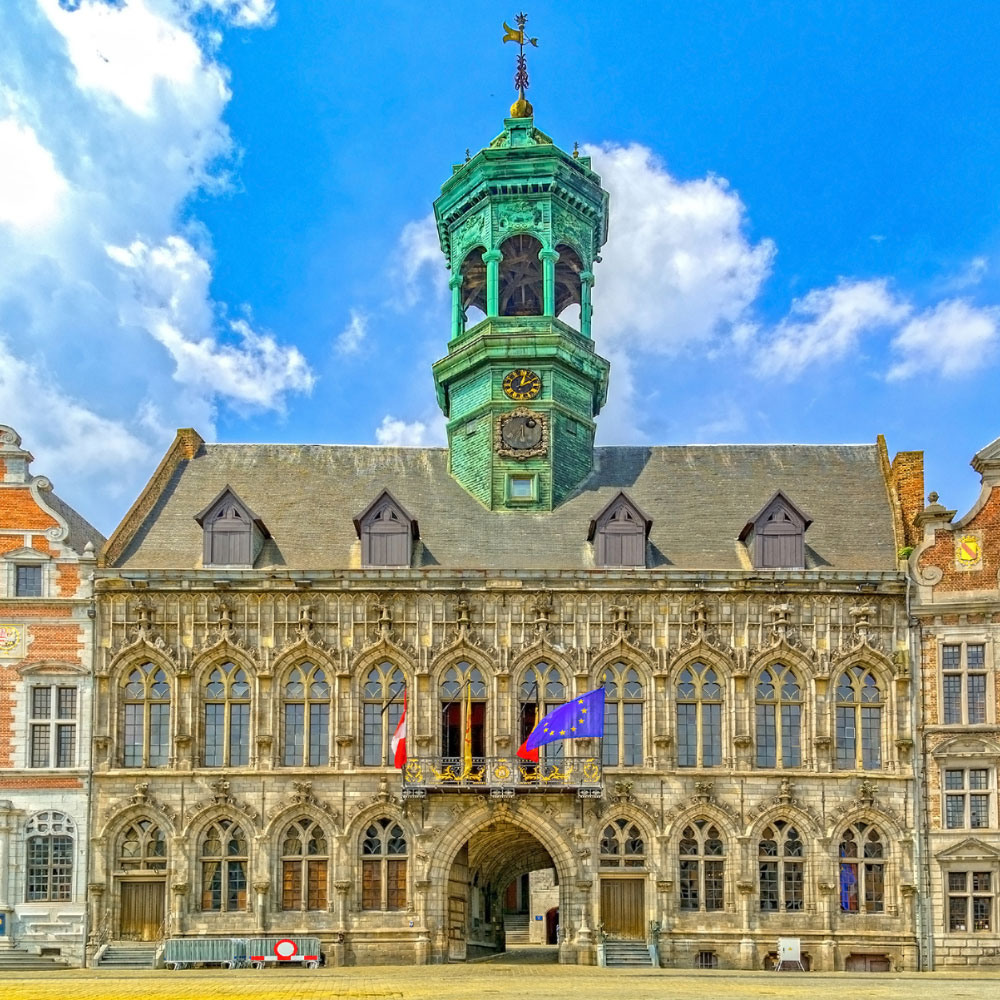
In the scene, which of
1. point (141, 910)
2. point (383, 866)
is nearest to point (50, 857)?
point (141, 910)

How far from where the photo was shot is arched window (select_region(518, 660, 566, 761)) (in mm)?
45312

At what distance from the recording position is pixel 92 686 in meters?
45.1

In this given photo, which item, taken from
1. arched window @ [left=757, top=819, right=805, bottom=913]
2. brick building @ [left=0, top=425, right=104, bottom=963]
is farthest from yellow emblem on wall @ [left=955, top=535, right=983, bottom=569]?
brick building @ [left=0, top=425, right=104, bottom=963]

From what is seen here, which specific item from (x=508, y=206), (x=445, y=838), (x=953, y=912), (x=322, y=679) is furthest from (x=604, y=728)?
(x=508, y=206)

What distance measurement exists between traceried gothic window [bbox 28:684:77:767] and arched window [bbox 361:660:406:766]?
8.81m

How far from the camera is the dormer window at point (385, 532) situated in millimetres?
46312

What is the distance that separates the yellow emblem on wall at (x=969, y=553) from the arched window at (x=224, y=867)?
23.3 meters

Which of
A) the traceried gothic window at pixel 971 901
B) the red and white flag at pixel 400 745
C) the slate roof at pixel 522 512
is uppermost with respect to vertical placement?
the slate roof at pixel 522 512

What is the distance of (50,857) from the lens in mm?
44375

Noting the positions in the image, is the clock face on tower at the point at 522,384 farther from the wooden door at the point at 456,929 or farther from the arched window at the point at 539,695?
the wooden door at the point at 456,929

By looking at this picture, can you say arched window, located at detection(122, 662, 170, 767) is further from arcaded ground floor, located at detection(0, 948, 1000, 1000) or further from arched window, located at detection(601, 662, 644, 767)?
arched window, located at detection(601, 662, 644, 767)

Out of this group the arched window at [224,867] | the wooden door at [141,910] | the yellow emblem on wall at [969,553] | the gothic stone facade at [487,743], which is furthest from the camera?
the yellow emblem on wall at [969,553]

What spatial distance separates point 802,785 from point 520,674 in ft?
29.9

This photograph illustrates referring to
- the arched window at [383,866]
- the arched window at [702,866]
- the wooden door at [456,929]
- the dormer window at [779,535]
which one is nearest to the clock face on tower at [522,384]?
the dormer window at [779,535]
